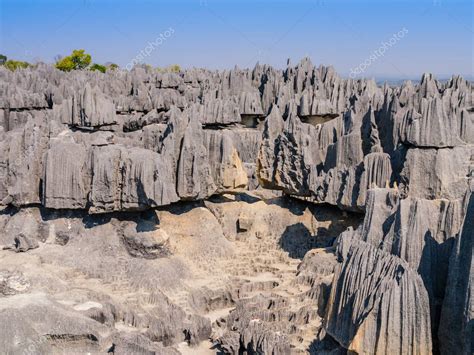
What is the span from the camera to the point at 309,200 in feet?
70.3

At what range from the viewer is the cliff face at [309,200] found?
27.3 ft

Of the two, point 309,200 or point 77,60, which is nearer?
point 309,200

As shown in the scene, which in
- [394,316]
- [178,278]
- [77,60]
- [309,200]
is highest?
[77,60]

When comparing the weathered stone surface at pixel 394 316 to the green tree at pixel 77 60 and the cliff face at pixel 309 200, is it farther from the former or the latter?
the green tree at pixel 77 60

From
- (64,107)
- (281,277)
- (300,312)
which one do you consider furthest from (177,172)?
(64,107)

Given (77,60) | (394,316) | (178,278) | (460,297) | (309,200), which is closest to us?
(460,297)

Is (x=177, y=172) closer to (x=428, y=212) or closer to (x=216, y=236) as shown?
(x=216, y=236)

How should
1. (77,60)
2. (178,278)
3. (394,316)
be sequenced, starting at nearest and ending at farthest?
(394,316), (178,278), (77,60)

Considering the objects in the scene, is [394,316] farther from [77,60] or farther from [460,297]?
[77,60]

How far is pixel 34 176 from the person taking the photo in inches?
698

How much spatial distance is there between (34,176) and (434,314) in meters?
13.2

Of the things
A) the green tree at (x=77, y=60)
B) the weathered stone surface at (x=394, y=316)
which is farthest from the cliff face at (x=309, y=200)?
the green tree at (x=77, y=60)

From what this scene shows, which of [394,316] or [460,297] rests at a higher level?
[460,297]

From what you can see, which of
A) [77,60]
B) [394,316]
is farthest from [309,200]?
[77,60]
